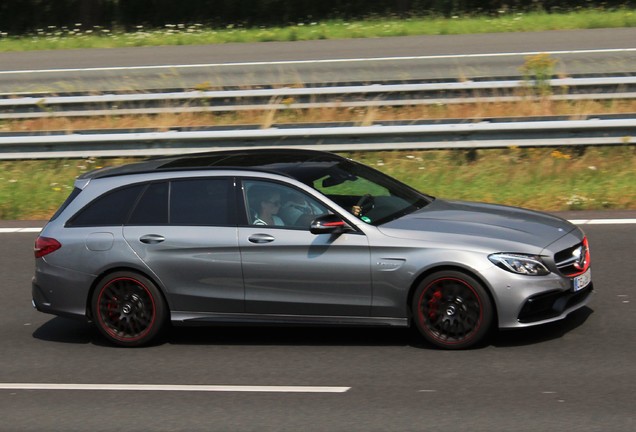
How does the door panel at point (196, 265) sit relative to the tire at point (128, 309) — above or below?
above

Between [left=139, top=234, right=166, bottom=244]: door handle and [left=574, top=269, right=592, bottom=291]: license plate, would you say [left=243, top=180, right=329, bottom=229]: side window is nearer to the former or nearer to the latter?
[left=139, top=234, right=166, bottom=244]: door handle

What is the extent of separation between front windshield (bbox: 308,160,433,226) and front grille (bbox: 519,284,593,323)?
4.07 ft

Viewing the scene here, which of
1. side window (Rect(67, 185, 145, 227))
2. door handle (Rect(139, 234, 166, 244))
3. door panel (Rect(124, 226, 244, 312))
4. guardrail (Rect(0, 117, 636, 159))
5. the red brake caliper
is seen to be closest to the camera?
the red brake caliper

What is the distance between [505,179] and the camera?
13.5 meters

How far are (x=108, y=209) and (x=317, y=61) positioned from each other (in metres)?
15.2

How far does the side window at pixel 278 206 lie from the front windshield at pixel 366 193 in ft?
0.50

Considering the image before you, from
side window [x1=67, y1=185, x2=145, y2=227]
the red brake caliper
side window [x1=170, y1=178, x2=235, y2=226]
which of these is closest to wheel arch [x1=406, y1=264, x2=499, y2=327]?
the red brake caliper

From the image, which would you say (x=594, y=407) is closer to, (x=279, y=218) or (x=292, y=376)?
(x=292, y=376)

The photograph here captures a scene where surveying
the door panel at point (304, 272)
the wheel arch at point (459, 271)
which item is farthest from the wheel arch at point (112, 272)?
the wheel arch at point (459, 271)

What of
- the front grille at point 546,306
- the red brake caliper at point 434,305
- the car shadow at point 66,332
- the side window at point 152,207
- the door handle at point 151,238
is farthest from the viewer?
the car shadow at point 66,332

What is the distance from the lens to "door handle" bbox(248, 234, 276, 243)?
8141mm

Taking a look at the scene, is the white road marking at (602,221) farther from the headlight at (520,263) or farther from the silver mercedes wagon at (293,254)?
the headlight at (520,263)

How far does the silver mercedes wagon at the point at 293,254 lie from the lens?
25.3ft

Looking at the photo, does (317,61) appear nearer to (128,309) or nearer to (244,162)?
(244,162)
